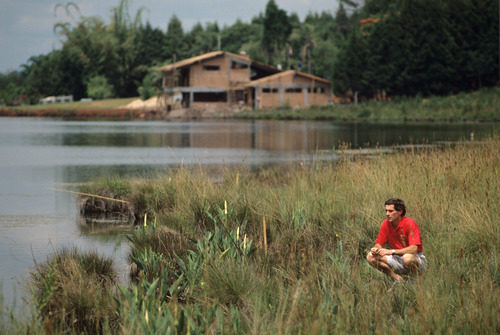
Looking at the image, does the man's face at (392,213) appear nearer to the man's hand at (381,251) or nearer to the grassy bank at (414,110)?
the man's hand at (381,251)

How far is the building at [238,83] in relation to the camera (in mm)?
64500

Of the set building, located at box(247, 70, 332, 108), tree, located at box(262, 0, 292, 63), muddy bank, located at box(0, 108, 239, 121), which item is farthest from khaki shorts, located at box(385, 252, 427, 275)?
tree, located at box(262, 0, 292, 63)

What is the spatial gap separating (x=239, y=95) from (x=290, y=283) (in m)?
62.5

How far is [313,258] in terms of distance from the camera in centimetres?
656

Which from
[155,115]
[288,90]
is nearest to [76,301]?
[288,90]

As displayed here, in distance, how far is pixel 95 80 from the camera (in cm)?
8625

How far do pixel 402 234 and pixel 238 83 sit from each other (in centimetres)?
6046

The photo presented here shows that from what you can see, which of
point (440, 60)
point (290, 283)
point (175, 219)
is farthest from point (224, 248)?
point (440, 60)

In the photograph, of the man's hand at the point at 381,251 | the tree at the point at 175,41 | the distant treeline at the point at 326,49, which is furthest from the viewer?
the tree at the point at 175,41

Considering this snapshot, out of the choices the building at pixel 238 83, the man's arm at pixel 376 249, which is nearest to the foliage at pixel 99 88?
the building at pixel 238 83

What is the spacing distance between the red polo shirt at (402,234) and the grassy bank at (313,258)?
32 centimetres

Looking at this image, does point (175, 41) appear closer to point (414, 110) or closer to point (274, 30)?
point (274, 30)

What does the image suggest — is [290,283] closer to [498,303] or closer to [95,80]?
[498,303]

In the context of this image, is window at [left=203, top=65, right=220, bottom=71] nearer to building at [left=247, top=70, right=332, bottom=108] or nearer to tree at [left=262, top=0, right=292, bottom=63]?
building at [left=247, top=70, right=332, bottom=108]
